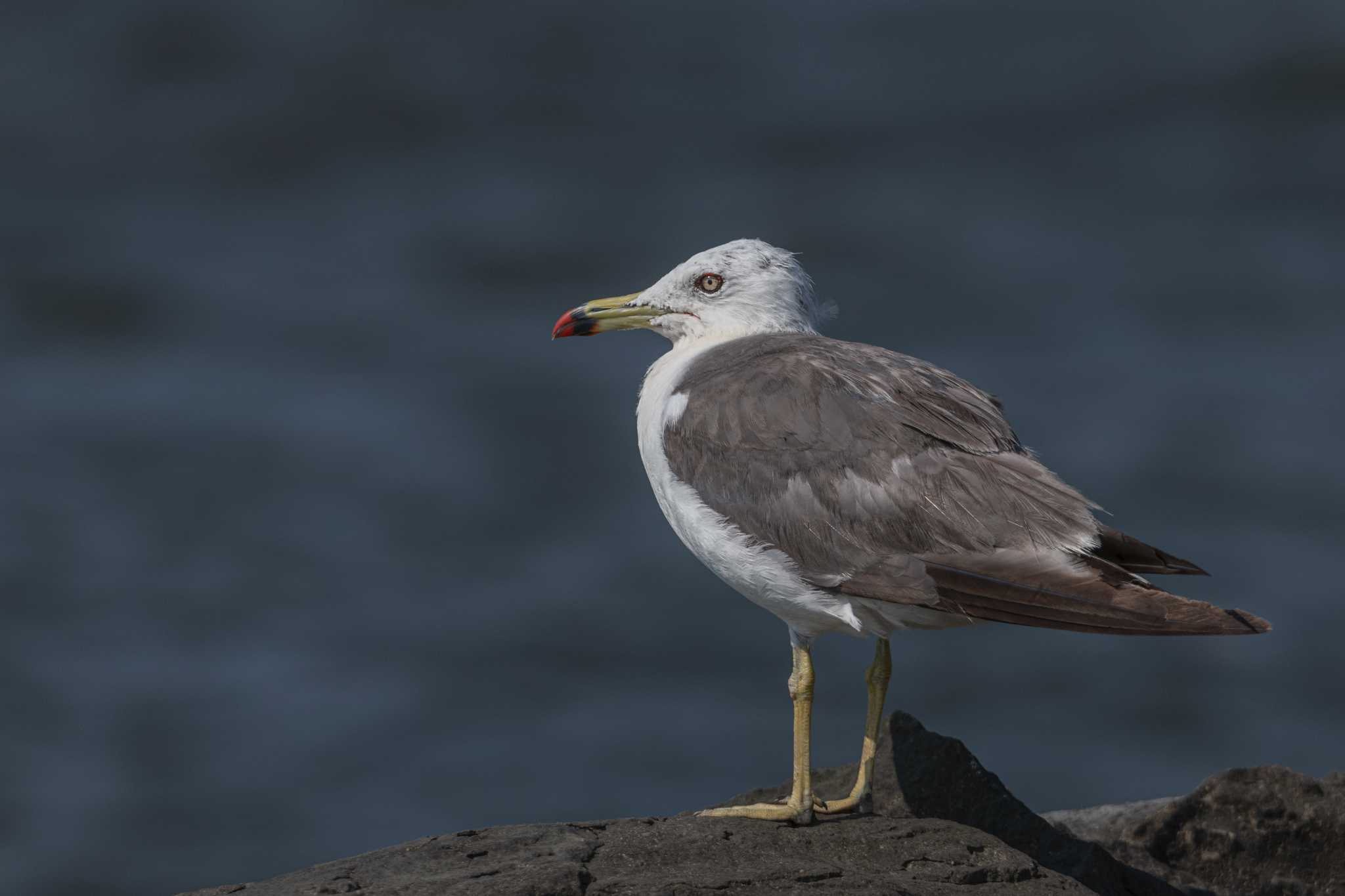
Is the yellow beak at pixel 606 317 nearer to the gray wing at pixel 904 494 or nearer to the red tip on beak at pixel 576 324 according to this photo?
the red tip on beak at pixel 576 324

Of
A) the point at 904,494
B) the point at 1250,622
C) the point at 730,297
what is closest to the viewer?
the point at 1250,622

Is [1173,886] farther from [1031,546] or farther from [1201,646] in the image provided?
[1201,646]

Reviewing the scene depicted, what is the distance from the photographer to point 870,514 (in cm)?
833

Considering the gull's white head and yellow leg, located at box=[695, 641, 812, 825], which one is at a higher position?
the gull's white head

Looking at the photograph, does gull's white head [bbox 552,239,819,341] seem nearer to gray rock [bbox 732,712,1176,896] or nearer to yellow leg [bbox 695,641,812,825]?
yellow leg [bbox 695,641,812,825]

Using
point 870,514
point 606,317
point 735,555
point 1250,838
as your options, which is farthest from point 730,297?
point 1250,838

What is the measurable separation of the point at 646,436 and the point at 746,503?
0.94 metres

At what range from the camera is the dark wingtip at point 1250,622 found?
7324 millimetres

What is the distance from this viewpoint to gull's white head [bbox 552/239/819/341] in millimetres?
10117

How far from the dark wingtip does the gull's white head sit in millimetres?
3441

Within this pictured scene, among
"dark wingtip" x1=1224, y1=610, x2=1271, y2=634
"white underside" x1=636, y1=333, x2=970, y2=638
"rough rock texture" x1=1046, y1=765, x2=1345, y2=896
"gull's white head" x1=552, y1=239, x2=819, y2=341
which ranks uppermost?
"gull's white head" x1=552, y1=239, x2=819, y2=341

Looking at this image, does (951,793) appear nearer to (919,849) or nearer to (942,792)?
(942,792)

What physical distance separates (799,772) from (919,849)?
91 centimetres

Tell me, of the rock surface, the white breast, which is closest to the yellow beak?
the white breast
